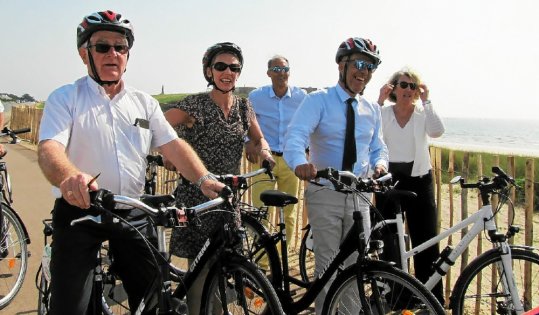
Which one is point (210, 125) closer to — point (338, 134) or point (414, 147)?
point (338, 134)

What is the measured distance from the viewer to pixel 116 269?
272 centimetres

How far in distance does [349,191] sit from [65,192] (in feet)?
6.09

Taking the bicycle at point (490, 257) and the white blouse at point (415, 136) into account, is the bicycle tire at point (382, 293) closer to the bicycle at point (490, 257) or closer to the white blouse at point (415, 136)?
the bicycle at point (490, 257)

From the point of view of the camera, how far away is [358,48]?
358 centimetres

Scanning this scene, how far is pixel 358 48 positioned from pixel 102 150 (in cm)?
200

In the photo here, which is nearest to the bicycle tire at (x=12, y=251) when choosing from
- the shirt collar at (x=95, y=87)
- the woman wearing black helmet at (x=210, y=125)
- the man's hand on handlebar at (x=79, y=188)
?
the woman wearing black helmet at (x=210, y=125)

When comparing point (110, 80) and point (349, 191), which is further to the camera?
point (349, 191)

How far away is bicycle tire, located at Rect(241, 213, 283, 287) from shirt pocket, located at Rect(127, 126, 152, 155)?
140 centimetres

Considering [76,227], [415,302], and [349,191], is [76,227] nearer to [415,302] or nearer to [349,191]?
[349,191]

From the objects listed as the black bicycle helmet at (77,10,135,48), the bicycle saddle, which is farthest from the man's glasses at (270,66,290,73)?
the black bicycle helmet at (77,10,135,48)

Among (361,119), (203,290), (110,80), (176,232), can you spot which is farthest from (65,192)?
(361,119)

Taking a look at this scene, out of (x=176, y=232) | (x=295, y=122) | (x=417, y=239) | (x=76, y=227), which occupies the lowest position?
(x=417, y=239)

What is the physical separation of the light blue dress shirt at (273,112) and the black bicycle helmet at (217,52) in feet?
8.02

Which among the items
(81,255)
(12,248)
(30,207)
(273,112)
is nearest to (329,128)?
(81,255)
